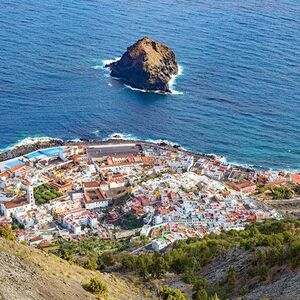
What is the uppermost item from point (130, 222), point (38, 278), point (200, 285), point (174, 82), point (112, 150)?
point (38, 278)

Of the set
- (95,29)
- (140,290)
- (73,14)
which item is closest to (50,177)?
(140,290)

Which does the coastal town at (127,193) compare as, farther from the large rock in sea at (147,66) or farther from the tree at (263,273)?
the large rock in sea at (147,66)

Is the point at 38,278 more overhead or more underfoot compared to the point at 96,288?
more overhead

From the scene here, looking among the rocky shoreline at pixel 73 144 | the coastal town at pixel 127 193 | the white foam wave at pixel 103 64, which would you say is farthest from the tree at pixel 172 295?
the white foam wave at pixel 103 64

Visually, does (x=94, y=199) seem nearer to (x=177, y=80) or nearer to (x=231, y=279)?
(x=231, y=279)

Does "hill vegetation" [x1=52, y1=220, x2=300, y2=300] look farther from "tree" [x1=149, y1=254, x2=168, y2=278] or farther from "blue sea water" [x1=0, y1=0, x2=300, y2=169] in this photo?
"blue sea water" [x1=0, y1=0, x2=300, y2=169]

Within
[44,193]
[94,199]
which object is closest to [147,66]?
[94,199]

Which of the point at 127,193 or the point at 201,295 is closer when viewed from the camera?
the point at 201,295
